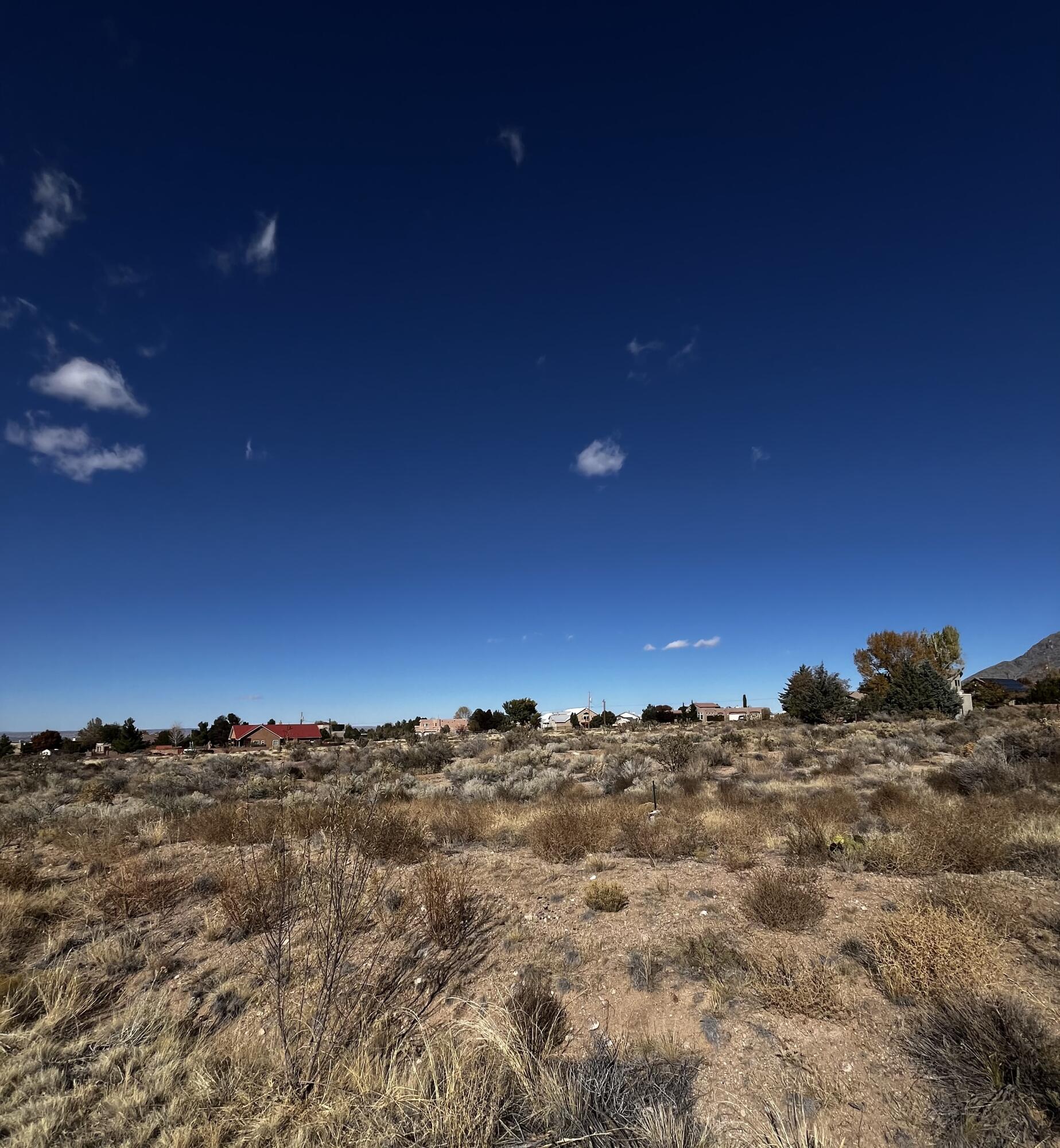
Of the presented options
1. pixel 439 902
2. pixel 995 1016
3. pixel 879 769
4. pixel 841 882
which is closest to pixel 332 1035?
pixel 439 902

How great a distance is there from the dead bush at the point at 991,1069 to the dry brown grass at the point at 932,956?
35cm

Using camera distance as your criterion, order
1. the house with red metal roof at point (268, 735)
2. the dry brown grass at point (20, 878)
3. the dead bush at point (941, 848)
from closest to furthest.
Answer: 1. the dead bush at point (941, 848)
2. the dry brown grass at point (20, 878)
3. the house with red metal roof at point (268, 735)

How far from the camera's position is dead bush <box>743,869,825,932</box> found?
6.26m

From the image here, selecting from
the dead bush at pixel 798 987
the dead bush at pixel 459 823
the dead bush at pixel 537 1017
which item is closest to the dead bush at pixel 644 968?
the dead bush at pixel 537 1017

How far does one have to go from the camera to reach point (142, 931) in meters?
6.88

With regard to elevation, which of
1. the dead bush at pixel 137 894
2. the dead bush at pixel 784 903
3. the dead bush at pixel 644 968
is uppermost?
the dead bush at pixel 137 894

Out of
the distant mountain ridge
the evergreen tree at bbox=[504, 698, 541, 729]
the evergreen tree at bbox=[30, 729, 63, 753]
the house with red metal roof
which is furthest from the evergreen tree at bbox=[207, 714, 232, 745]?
the distant mountain ridge

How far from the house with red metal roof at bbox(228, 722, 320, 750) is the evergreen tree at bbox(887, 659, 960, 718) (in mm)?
54025

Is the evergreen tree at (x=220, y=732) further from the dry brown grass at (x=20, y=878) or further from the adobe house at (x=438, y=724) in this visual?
the dry brown grass at (x=20, y=878)

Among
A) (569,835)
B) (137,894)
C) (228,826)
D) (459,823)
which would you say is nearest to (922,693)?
(569,835)

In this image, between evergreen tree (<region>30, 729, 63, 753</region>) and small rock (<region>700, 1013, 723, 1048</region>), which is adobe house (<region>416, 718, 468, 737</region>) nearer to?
evergreen tree (<region>30, 729, 63, 753</region>)

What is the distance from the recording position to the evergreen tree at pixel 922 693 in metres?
42.7

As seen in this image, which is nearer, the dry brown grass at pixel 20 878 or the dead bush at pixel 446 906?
the dead bush at pixel 446 906

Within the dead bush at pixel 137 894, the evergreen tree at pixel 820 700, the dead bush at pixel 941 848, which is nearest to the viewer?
the dead bush at pixel 137 894
